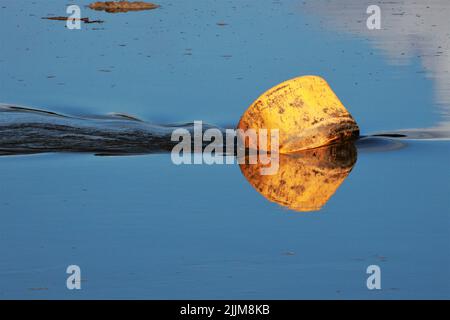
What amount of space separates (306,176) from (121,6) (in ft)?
54.7

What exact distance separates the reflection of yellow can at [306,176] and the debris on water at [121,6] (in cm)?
1507

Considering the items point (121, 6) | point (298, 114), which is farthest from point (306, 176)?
point (121, 6)

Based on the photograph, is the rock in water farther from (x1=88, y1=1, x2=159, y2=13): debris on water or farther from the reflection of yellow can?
(x1=88, y1=1, x2=159, y2=13): debris on water

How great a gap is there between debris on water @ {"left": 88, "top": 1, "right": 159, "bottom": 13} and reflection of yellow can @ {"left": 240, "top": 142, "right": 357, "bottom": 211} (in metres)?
15.1

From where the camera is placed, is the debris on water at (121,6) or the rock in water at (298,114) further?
the debris on water at (121,6)

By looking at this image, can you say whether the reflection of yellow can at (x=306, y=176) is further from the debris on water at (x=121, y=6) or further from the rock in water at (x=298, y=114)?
the debris on water at (x=121, y=6)

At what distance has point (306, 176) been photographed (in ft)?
46.7

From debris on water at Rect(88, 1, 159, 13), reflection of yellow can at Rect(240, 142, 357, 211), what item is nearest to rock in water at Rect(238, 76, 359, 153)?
reflection of yellow can at Rect(240, 142, 357, 211)

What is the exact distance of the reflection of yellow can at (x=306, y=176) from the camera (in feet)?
43.7

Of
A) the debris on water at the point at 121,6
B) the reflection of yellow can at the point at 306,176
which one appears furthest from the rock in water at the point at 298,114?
the debris on water at the point at 121,6

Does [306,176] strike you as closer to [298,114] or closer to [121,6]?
[298,114]

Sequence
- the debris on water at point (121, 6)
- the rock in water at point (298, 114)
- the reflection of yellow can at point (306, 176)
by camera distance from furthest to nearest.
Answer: the debris on water at point (121, 6), the rock in water at point (298, 114), the reflection of yellow can at point (306, 176)

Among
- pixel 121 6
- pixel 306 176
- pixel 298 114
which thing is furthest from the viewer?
pixel 121 6

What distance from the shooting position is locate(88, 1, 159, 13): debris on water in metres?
30.0
